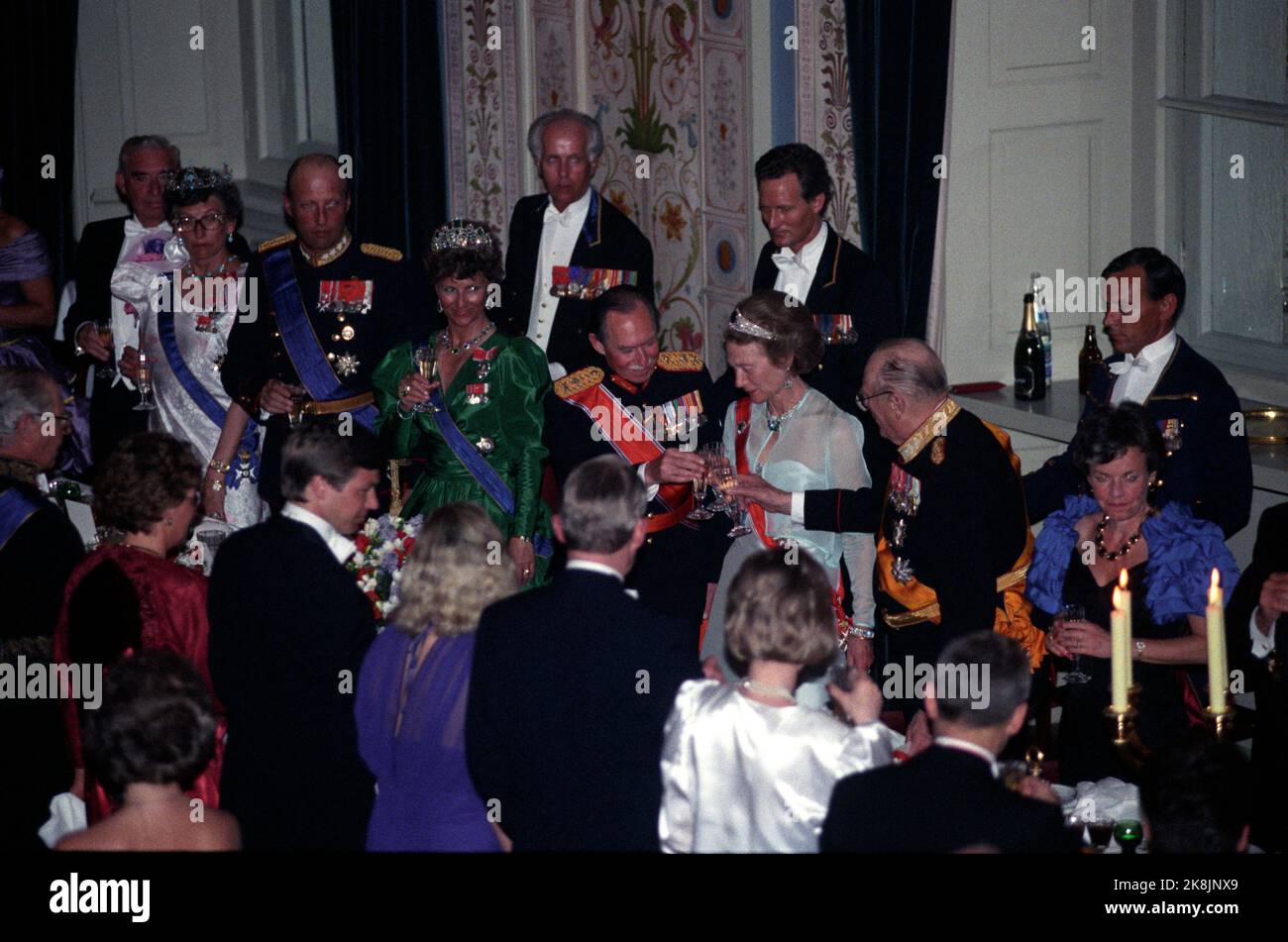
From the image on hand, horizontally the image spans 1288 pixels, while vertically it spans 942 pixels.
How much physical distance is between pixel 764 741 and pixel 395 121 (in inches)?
180

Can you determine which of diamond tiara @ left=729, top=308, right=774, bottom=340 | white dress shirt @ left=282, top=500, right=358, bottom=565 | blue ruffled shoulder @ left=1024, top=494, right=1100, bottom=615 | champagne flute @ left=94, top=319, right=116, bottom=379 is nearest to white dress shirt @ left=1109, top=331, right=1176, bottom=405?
blue ruffled shoulder @ left=1024, top=494, right=1100, bottom=615

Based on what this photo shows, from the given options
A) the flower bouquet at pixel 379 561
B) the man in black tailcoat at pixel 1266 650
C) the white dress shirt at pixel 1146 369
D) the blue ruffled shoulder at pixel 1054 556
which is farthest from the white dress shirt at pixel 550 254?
the man in black tailcoat at pixel 1266 650

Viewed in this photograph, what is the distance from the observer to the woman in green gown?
4.54 meters

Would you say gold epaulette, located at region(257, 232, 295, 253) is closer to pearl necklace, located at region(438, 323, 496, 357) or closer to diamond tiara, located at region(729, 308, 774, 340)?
pearl necklace, located at region(438, 323, 496, 357)

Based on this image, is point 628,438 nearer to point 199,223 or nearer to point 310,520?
point 310,520

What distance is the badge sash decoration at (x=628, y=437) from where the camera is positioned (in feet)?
14.4

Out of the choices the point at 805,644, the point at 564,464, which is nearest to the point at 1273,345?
the point at 564,464

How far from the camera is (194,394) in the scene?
5102 millimetres

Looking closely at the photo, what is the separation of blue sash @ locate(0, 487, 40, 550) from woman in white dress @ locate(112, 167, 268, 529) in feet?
4.40

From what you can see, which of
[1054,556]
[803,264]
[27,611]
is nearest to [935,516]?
[1054,556]

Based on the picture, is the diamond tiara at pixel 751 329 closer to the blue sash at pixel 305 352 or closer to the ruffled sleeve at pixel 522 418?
the ruffled sleeve at pixel 522 418

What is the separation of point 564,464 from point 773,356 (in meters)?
0.67

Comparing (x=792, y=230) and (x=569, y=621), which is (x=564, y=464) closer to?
(x=792, y=230)

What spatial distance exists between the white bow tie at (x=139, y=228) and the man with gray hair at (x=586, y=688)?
10.2ft
